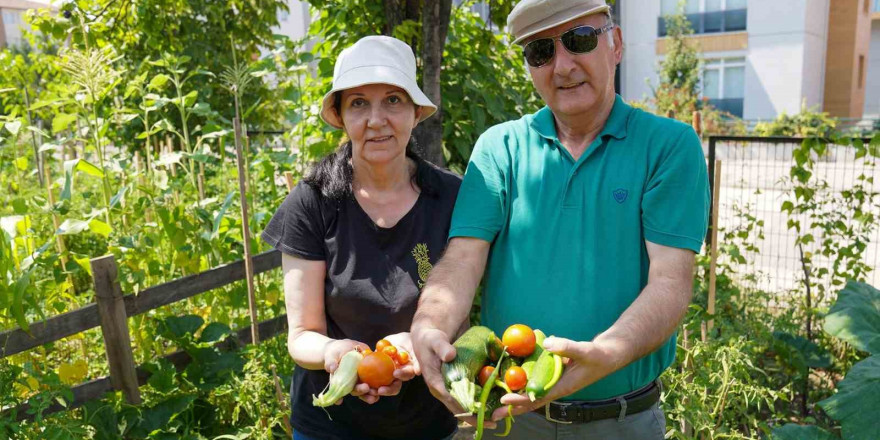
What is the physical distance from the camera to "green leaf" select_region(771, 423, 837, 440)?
293cm

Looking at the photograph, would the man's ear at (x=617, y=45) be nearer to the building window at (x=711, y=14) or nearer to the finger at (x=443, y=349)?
the finger at (x=443, y=349)

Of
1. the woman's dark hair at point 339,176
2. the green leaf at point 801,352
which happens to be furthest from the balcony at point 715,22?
the woman's dark hair at point 339,176

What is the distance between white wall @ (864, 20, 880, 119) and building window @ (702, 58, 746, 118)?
873 cm

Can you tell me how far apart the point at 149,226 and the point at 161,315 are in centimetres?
49

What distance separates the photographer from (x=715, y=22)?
965 inches

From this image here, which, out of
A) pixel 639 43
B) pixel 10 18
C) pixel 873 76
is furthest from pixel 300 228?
pixel 10 18

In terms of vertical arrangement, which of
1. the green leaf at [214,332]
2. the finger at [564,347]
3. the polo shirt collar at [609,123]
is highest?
the polo shirt collar at [609,123]

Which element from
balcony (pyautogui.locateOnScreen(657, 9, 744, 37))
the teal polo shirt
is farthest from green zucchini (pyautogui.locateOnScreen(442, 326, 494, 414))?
balcony (pyautogui.locateOnScreen(657, 9, 744, 37))

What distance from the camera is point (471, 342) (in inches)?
66.7

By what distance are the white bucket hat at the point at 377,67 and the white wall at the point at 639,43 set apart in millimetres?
24295

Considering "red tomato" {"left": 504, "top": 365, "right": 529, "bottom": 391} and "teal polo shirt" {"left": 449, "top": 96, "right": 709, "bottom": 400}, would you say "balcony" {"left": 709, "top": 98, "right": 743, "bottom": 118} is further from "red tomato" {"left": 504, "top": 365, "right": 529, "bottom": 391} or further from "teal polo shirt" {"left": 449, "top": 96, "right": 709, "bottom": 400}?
"red tomato" {"left": 504, "top": 365, "right": 529, "bottom": 391}

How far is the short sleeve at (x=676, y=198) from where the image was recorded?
1.74 m

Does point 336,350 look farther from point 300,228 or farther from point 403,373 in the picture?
point 300,228

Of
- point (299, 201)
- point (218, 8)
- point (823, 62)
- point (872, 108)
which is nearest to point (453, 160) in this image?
point (299, 201)
